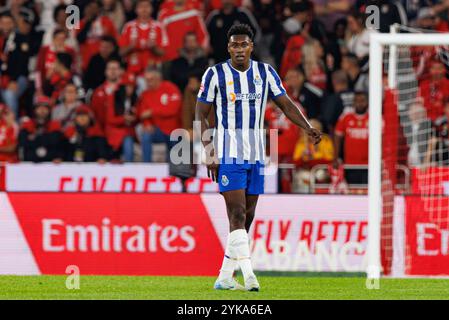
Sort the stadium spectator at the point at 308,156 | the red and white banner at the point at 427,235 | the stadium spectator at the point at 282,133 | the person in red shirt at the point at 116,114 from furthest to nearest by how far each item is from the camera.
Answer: the person in red shirt at the point at 116,114, the stadium spectator at the point at 282,133, the stadium spectator at the point at 308,156, the red and white banner at the point at 427,235

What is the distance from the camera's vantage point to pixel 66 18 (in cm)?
2092

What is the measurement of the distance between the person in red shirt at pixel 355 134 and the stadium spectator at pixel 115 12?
15.3 ft

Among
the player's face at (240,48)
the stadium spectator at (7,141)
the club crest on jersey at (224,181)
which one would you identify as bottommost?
the stadium spectator at (7,141)

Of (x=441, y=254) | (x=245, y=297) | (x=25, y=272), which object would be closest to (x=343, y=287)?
(x=245, y=297)

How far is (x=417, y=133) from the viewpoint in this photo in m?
17.0

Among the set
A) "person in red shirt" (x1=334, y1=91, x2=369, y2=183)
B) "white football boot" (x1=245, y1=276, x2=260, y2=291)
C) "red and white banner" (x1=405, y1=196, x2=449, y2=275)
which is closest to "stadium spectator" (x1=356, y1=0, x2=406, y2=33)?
"person in red shirt" (x1=334, y1=91, x2=369, y2=183)

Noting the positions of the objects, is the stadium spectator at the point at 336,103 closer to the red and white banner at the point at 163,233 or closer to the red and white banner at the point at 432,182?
the red and white banner at the point at 432,182

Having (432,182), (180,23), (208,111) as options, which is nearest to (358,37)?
(180,23)

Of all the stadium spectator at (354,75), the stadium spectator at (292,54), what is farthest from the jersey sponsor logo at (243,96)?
the stadium spectator at (292,54)

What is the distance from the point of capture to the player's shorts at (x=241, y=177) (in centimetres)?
1061

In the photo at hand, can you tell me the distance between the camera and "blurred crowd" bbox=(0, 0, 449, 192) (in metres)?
18.8

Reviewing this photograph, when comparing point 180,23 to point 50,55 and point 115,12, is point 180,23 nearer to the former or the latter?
point 115,12

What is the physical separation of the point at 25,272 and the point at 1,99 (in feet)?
20.5
